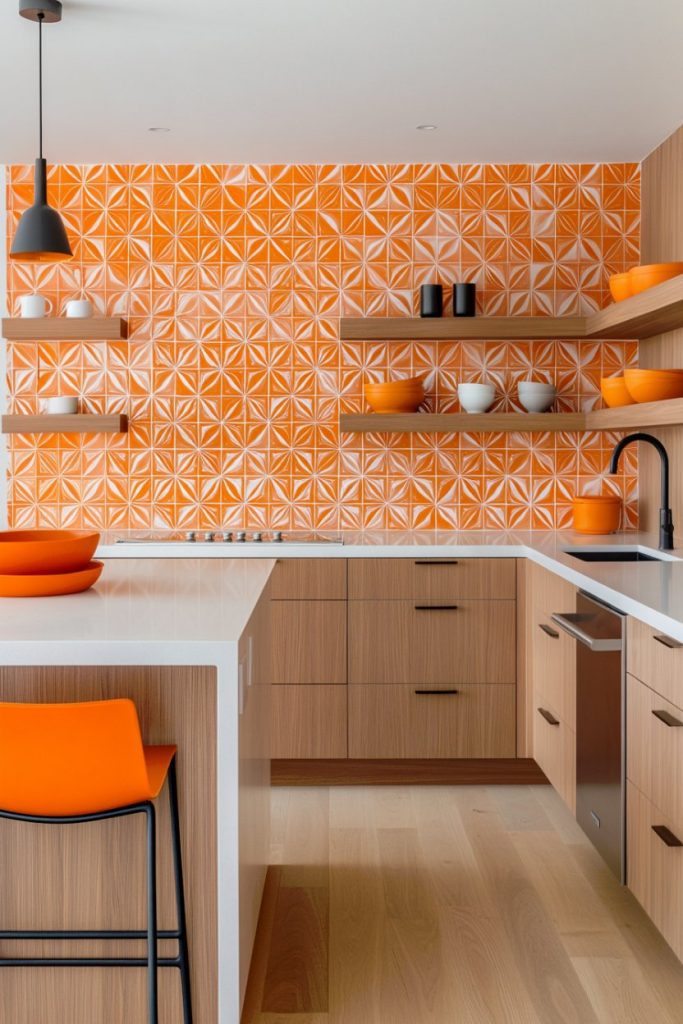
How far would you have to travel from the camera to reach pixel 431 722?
12.8ft

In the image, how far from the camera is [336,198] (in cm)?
444

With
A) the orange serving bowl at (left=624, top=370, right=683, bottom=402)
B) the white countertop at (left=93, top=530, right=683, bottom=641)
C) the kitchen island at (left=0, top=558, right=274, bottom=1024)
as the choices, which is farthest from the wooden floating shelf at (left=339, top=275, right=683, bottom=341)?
the kitchen island at (left=0, top=558, right=274, bottom=1024)

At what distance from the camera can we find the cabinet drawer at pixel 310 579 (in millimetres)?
3881

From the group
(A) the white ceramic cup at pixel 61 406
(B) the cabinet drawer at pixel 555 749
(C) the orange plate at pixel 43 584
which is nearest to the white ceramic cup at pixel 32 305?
(A) the white ceramic cup at pixel 61 406

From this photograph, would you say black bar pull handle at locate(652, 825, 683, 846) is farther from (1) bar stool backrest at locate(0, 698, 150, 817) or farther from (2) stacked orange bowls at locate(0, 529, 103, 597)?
(2) stacked orange bowls at locate(0, 529, 103, 597)

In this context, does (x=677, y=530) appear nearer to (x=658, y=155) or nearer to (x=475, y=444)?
(x=475, y=444)

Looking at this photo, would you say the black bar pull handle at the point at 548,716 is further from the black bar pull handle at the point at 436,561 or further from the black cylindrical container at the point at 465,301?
the black cylindrical container at the point at 465,301

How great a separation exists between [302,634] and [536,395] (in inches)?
56.6

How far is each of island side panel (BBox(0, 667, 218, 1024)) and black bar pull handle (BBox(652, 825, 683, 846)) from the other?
101cm

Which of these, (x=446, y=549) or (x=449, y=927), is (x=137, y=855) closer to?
(x=449, y=927)

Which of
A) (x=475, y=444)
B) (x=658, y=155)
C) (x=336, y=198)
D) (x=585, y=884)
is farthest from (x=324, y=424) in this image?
(x=585, y=884)

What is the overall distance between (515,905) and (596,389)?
241 centimetres

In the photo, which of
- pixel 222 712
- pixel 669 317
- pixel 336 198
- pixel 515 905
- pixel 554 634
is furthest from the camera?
pixel 336 198

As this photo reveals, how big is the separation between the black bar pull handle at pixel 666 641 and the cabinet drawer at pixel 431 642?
5.02 feet
